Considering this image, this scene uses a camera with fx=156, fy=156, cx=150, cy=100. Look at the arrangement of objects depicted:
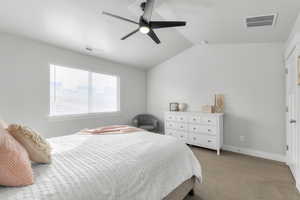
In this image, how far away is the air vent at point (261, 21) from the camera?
2432 millimetres

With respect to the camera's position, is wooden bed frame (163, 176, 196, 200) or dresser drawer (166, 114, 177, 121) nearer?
wooden bed frame (163, 176, 196, 200)

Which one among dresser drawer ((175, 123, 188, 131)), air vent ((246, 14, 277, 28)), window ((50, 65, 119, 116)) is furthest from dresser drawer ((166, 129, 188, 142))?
air vent ((246, 14, 277, 28))

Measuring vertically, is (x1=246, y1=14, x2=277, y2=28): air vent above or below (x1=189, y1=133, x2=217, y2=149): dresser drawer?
above

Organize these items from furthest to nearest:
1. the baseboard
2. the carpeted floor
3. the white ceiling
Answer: the baseboard → the white ceiling → the carpeted floor

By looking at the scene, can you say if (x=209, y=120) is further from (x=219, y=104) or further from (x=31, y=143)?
(x=31, y=143)

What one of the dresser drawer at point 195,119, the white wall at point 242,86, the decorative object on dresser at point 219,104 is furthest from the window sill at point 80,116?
the decorative object on dresser at point 219,104

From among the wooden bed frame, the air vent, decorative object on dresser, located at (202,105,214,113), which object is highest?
the air vent

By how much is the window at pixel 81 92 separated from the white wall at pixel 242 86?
1.93 meters

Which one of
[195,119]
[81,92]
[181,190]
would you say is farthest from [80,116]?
[181,190]

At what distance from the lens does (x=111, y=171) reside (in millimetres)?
1147

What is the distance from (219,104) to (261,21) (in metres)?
1.95

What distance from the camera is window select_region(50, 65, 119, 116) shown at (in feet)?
11.1

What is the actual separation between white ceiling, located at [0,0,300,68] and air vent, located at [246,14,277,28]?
0.28 feet

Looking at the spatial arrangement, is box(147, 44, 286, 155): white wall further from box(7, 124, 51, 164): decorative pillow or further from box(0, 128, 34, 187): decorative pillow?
box(0, 128, 34, 187): decorative pillow
